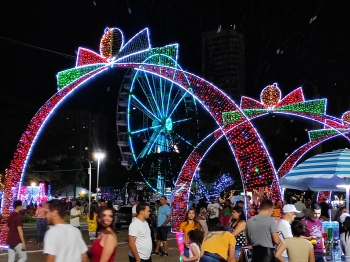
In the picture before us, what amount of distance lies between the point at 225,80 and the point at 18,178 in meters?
96.3

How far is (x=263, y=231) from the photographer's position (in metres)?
7.05

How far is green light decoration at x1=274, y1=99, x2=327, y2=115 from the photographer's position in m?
21.9

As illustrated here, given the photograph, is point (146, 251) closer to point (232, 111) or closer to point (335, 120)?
point (232, 111)

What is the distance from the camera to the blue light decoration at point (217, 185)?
35.9 m

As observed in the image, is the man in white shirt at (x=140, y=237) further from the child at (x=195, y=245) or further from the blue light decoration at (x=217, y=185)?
the blue light decoration at (x=217, y=185)

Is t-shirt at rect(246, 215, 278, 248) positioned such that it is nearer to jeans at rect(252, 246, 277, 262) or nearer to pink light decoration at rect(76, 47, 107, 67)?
jeans at rect(252, 246, 277, 262)

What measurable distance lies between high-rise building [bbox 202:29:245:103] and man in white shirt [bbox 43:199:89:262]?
108 meters

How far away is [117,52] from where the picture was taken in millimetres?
17469

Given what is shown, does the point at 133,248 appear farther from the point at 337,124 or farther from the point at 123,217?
the point at 123,217

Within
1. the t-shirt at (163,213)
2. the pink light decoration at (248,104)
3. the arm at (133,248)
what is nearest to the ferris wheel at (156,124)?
the pink light decoration at (248,104)

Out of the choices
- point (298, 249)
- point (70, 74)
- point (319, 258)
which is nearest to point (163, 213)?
point (70, 74)

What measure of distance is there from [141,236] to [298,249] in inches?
80.3

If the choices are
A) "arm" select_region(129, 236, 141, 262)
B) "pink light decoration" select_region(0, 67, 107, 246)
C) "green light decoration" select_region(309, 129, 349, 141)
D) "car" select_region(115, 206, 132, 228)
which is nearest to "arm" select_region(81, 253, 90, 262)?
"arm" select_region(129, 236, 141, 262)

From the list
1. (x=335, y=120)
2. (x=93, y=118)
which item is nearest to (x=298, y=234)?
(x=335, y=120)
